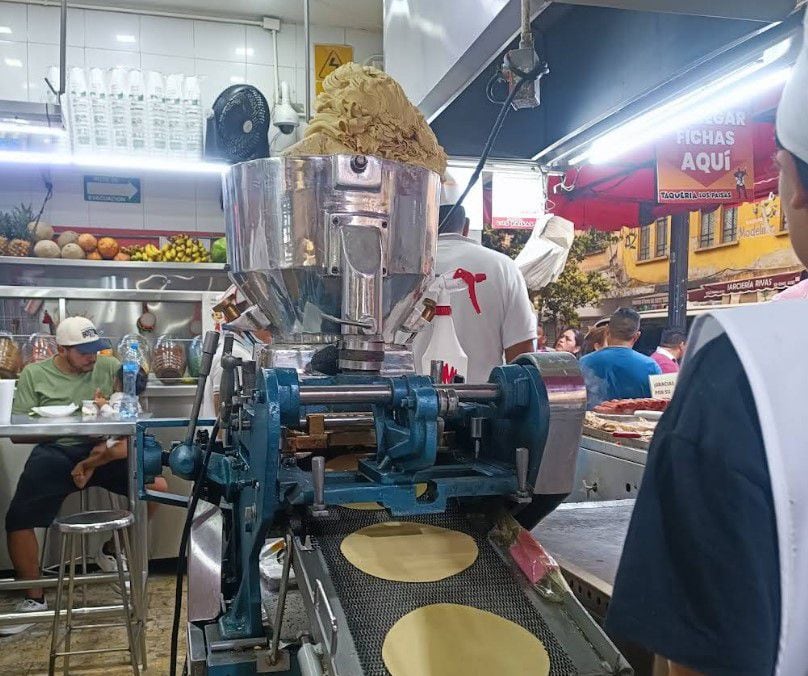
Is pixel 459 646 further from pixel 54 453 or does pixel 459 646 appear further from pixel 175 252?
pixel 175 252

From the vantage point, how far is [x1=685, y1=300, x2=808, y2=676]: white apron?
583 mm

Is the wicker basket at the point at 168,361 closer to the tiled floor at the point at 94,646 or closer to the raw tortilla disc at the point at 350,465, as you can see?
the tiled floor at the point at 94,646

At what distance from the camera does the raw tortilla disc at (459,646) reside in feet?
3.33

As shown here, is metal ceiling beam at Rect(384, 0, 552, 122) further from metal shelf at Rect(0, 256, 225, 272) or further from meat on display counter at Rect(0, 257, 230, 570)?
metal shelf at Rect(0, 256, 225, 272)

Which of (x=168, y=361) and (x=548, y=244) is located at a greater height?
(x=548, y=244)

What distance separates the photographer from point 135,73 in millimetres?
4508

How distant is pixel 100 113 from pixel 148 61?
1430mm

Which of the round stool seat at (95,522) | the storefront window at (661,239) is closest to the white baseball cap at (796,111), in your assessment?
the round stool seat at (95,522)

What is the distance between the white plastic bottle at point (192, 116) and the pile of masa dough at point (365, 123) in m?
3.33

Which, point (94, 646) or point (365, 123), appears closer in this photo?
point (365, 123)

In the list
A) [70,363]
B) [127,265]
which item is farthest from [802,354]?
[127,265]

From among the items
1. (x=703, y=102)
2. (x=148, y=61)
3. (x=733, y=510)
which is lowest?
(x=733, y=510)

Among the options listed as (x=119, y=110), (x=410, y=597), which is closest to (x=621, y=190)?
(x=119, y=110)

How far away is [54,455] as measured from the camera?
13.0 ft
